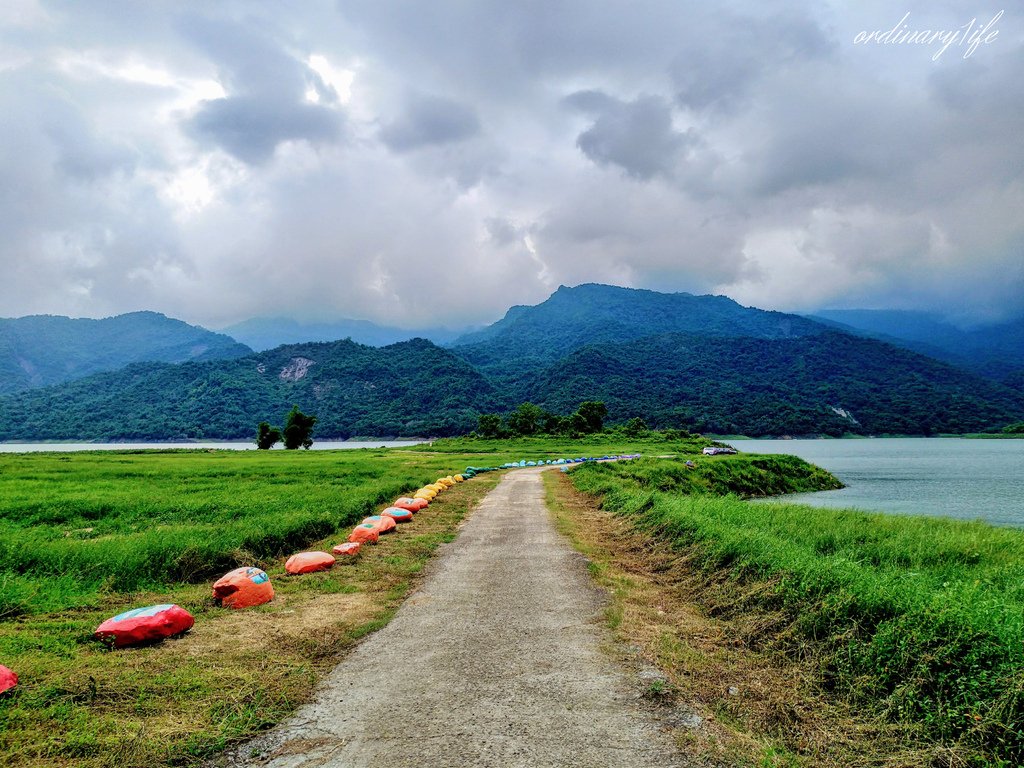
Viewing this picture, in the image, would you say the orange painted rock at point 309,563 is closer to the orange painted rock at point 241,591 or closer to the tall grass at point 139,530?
the tall grass at point 139,530

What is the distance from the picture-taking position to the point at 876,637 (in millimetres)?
6086

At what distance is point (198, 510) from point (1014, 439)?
610 feet

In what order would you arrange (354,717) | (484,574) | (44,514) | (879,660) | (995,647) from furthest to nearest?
(44,514), (484,574), (879,660), (354,717), (995,647)

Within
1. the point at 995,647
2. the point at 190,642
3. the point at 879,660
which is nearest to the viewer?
the point at 995,647

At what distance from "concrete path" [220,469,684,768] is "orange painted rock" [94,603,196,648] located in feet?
8.92

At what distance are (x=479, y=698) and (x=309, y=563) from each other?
24.0 ft

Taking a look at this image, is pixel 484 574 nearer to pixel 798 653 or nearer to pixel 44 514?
pixel 798 653

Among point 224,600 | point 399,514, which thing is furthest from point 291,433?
point 224,600

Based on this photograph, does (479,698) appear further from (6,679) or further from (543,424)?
(543,424)

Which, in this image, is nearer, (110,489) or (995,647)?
(995,647)

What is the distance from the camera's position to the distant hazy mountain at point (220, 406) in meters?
156

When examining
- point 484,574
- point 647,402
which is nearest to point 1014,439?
point 647,402

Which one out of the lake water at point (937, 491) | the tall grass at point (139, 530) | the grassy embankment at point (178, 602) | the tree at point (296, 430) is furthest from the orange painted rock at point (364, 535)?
the tree at point (296, 430)

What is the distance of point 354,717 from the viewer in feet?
18.2
